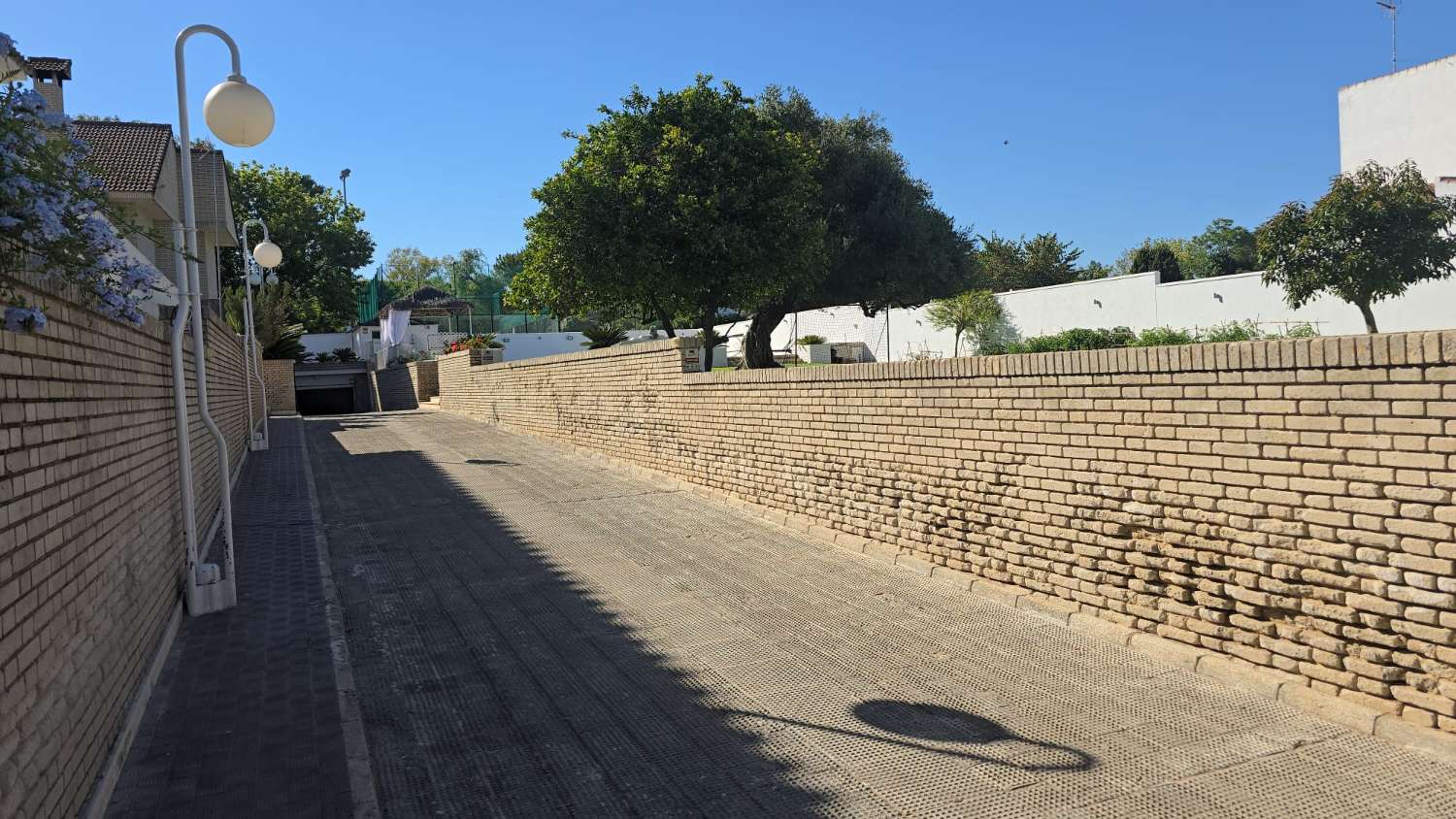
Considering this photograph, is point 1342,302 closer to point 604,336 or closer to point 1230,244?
point 604,336

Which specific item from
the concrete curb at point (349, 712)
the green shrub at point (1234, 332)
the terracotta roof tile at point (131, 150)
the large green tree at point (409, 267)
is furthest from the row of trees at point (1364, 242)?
the large green tree at point (409, 267)

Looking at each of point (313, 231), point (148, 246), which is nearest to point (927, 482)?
point (148, 246)

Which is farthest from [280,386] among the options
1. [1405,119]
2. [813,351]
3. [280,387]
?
[1405,119]

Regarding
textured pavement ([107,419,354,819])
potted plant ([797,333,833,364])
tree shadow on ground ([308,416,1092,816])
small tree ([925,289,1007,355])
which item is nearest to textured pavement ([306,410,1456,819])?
tree shadow on ground ([308,416,1092,816])

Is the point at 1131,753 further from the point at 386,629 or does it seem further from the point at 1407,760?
the point at 386,629

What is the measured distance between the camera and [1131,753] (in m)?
4.42

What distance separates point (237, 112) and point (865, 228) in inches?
919

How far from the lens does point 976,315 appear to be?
149ft

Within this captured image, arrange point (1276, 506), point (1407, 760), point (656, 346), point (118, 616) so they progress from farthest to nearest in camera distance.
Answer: point (656, 346) < point (1276, 506) < point (118, 616) < point (1407, 760)

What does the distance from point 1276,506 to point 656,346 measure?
10.2 meters

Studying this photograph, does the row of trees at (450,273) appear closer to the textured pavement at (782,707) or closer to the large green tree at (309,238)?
the large green tree at (309,238)

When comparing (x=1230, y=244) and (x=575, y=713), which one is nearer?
(x=575, y=713)

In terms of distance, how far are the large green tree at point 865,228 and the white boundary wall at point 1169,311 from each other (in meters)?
11.6

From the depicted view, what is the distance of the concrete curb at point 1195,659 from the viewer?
14.6 feet
